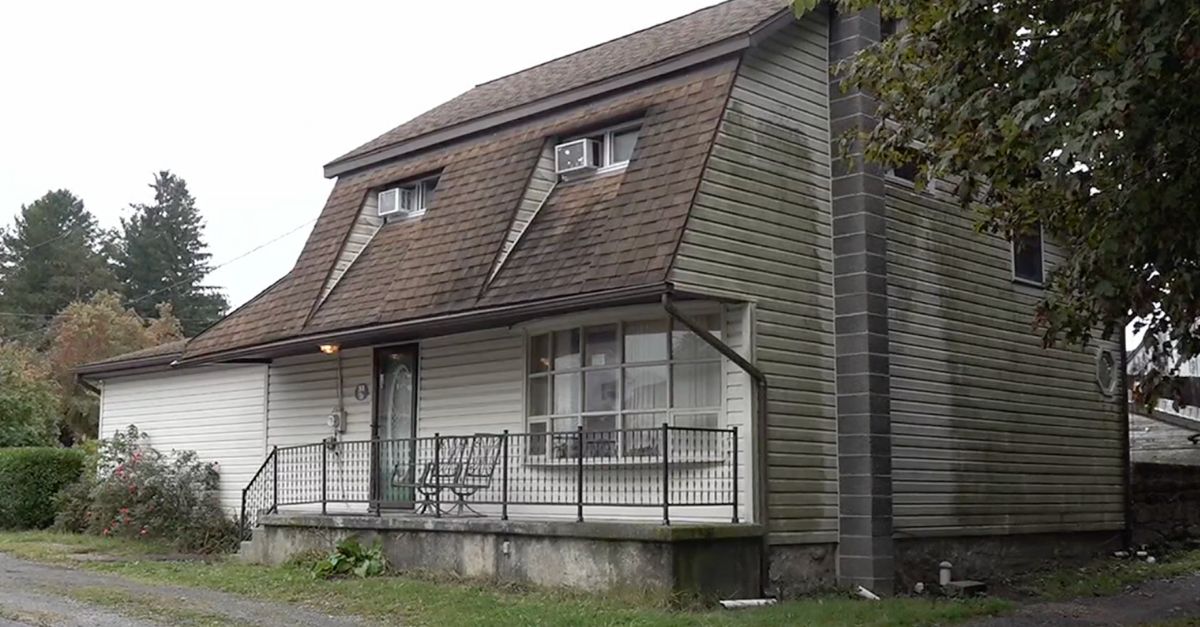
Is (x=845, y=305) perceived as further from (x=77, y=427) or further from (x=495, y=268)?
(x=77, y=427)

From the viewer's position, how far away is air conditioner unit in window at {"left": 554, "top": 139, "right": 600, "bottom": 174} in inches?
569

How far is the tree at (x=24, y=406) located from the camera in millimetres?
26719

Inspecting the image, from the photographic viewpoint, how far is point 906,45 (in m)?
10.2

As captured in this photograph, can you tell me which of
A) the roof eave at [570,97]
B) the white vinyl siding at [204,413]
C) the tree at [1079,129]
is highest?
the roof eave at [570,97]

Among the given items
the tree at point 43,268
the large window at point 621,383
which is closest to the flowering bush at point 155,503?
the large window at point 621,383

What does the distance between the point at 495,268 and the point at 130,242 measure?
57177 millimetres

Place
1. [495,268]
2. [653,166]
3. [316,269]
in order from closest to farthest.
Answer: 1. [653,166]
2. [495,268]
3. [316,269]

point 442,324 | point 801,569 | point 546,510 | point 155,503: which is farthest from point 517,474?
point 155,503

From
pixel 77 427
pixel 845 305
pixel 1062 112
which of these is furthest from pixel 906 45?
pixel 77 427

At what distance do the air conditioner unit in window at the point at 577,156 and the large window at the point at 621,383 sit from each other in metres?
1.89

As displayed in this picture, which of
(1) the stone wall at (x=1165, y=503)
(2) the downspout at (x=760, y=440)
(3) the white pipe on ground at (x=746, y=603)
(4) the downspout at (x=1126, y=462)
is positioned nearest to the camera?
(3) the white pipe on ground at (x=746, y=603)

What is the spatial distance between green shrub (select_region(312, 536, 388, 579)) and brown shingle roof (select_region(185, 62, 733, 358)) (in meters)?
2.67

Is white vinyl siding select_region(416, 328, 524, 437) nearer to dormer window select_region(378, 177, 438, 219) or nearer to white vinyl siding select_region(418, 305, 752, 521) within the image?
white vinyl siding select_region(418, 305, 752, 521)

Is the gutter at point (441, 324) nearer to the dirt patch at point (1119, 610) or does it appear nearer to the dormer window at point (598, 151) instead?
the dormer window at point (598, 151)
